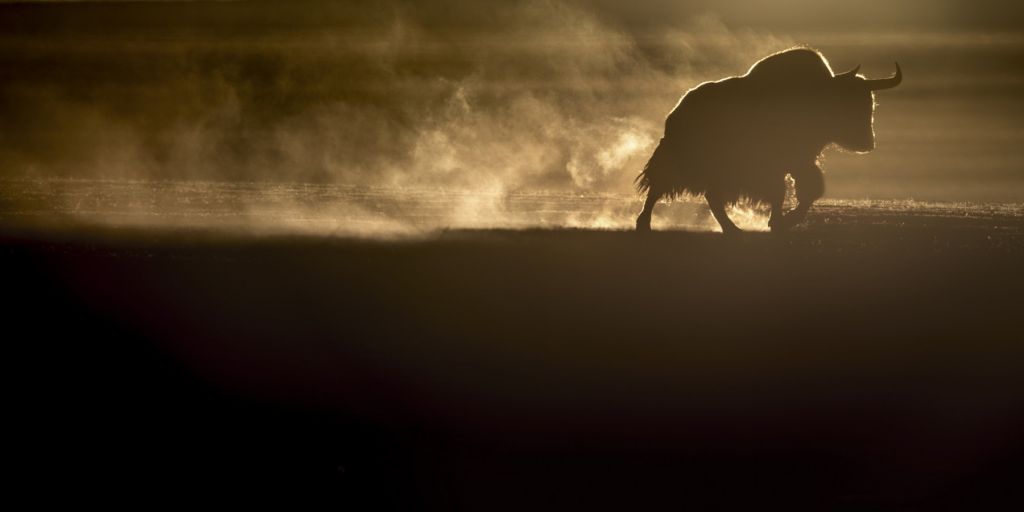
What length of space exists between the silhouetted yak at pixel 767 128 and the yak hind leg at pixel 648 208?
473 mm

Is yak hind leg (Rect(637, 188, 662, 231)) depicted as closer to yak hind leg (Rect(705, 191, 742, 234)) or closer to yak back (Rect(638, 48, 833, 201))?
yak back (Rect(638, 48, 833, 201))

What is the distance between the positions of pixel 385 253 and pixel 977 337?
252 inches

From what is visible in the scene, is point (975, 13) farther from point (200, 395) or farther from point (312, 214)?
point (200, 395)

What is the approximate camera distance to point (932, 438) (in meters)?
8.05

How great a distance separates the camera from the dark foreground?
7191 millimetres

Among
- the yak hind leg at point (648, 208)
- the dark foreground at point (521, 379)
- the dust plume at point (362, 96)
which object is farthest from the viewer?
the dust plume at point (362, 96)

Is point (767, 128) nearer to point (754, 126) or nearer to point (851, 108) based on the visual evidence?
point (754, 126)

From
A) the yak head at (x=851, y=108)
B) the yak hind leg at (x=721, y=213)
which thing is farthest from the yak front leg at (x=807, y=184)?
the yak hind leg at (x=721, y=213)

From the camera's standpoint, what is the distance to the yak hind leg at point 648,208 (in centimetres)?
1711

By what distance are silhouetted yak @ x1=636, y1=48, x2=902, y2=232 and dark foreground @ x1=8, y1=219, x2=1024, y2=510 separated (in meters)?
1.86

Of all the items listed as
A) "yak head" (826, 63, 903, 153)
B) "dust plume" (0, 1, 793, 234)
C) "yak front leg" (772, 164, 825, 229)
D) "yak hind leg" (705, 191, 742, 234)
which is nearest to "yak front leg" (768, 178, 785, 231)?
"yak front leg" (772, 164, 825, 229)

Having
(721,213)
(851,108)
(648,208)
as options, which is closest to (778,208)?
(721,213)

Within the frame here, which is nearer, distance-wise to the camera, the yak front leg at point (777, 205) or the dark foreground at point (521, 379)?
the dark foreground at point (521, 379)

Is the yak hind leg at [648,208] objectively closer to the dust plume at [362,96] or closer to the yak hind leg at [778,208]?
the yak hind leg at [778,208]
